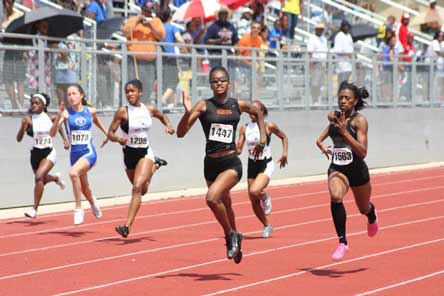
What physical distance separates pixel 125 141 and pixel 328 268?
4.04 m

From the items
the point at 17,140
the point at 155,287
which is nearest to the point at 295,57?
the point at 17,140

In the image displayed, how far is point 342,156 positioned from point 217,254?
2045 mm

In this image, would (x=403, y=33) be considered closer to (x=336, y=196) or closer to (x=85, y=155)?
(x=85, y=155)

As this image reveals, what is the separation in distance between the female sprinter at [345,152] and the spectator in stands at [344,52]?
15.0m

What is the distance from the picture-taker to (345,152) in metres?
12.2

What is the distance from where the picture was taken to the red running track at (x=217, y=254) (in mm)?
10922

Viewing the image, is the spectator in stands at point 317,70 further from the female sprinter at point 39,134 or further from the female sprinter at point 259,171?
the female sprinter at point 259,171

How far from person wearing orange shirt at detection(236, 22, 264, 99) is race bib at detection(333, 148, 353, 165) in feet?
37.7

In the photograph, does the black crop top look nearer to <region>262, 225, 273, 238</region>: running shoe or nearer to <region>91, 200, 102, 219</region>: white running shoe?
<region>262, 225, 273, 238</region>: running shoe

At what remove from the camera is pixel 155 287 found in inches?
428

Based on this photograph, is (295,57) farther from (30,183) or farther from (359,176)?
(359,176)

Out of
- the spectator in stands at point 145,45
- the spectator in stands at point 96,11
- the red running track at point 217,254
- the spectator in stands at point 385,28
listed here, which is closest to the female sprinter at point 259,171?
the red running track at point 217,254

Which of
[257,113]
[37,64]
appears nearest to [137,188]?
[257,113]

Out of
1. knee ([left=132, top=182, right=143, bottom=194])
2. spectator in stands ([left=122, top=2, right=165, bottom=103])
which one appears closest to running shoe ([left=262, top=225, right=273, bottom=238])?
knee ([left=132, top=182, right=143, bottom=194])
